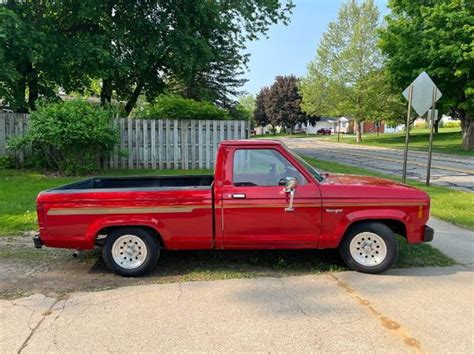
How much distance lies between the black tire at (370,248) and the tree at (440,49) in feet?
80.5

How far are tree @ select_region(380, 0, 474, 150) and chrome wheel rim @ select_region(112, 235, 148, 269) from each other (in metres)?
26.2

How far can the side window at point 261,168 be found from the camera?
201 inches

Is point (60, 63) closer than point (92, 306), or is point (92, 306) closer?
point (92, 306)

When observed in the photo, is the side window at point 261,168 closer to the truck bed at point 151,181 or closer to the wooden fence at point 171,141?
the truck bed at point 151,181

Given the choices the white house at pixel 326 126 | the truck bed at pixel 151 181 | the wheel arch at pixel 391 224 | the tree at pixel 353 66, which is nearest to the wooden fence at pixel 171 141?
the truck bed at pixel 151 181

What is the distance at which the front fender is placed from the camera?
5031 millimetres

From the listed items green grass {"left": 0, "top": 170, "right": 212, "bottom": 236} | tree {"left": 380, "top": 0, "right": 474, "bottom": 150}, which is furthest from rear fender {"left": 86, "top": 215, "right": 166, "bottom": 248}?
tree {"left": 380, "top": 0, "right": 474, "bottom": 150}

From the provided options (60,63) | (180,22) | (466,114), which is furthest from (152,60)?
(466,114)

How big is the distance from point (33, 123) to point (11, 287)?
29.6 feet

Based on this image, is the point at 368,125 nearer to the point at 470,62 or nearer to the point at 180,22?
the point at 470,62

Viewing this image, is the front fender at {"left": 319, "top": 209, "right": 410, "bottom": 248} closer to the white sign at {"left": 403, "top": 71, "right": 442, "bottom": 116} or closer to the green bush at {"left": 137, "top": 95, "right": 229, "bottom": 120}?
the white sign at {"left": 403, "top": 71, "right": 442, "bottom": 116}

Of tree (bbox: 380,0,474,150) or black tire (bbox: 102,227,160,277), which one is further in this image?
tree (bbox: 380,0,474,150)

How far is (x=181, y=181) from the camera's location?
6484 mm

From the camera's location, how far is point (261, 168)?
516cm
